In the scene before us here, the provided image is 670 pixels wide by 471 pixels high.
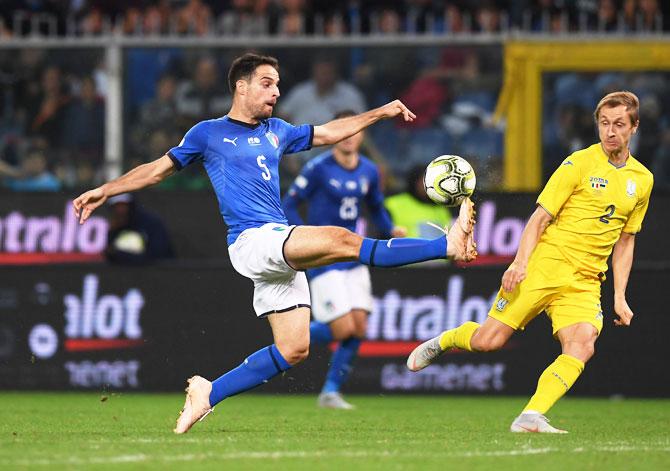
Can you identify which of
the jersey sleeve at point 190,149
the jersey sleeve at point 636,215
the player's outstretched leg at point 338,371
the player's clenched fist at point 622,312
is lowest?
the player's outstretched leg at point 338,371

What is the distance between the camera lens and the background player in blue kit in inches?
480

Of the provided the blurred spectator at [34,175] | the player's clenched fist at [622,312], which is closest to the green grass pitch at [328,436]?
the player's clenched fist at [622,312]

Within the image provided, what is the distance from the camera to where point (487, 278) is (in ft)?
43.6

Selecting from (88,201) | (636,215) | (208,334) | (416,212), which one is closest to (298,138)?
(88,201)

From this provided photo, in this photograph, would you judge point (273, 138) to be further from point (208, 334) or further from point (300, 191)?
point (208, 334)

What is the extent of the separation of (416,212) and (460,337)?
5.36 m

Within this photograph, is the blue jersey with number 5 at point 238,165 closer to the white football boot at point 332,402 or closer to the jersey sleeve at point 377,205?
the white football boot at point 332,402

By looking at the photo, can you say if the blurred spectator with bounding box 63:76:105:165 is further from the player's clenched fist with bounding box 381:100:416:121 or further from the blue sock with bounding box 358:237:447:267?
the blue sock with bounding box 358:237:447:267

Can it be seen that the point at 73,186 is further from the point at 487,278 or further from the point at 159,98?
the point at 487,278

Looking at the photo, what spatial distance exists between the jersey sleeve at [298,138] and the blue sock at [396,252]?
1165mm

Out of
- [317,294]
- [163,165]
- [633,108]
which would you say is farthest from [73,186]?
[633,108]

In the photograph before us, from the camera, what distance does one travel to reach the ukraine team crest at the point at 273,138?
28.8ft

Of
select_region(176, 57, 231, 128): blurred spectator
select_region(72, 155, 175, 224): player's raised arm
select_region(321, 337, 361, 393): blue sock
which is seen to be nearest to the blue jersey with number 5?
select_region(72, 155, 175, 224): player's raised arm

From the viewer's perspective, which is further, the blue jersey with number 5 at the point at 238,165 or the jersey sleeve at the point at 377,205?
the jersey sleeve at the point at 377,205
